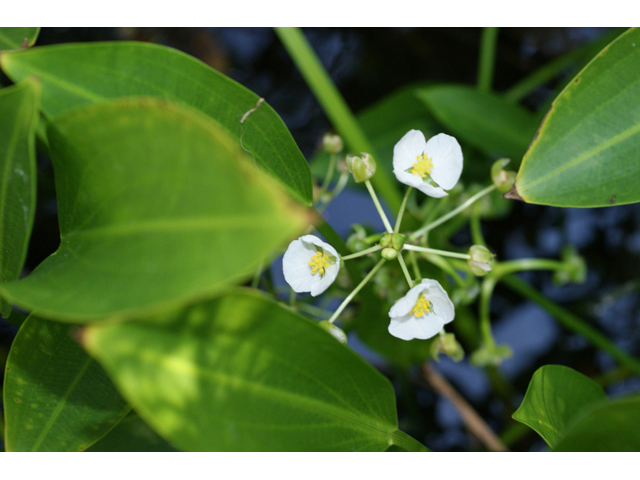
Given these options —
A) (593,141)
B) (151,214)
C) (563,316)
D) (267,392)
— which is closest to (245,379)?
(267,392)

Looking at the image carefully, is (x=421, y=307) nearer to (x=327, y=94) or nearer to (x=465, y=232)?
(x=327, y=94)

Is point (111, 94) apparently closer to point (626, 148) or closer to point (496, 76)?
point (626, 148)

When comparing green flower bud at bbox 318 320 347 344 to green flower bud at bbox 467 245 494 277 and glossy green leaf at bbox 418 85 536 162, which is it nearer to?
green flower bud at bbox 467 245 494 277

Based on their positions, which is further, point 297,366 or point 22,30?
point 22,30

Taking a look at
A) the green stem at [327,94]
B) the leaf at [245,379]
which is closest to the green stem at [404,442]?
the leaf at [245,379]

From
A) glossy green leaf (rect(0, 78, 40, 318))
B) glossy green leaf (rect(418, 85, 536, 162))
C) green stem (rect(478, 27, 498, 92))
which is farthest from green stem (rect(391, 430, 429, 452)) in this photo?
green stem (rect(478, 27, 498, 92))

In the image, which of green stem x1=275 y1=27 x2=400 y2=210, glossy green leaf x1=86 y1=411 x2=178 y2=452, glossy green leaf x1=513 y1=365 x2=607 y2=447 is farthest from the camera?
green stem x1=275 y1=27 x2=400 y2=210

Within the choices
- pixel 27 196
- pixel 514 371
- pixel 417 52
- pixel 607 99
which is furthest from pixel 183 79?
pixel 514 371
